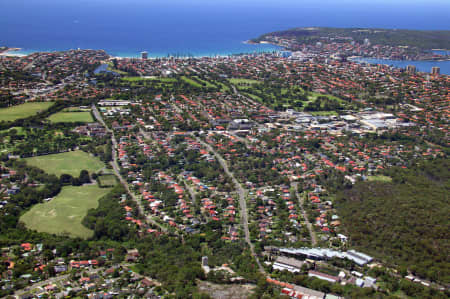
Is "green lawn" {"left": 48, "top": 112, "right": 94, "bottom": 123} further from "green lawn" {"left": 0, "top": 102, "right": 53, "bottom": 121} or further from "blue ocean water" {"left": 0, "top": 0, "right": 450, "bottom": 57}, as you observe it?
"blue ocean water" {"left": 0, "top": 0, "right": 450, "bottom": 57}

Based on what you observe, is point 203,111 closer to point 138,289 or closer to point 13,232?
point 13,232

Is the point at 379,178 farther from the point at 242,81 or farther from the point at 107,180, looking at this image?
the point at 242,81

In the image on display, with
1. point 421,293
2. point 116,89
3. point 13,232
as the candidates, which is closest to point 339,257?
point 421,293

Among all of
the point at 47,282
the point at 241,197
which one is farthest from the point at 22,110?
the point at 47,282

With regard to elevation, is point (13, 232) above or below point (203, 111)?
below

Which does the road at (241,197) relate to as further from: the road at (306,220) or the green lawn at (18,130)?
the green lawn at (18,130)

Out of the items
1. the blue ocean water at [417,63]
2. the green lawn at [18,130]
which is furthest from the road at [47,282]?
the blue ocean water at [417,63]
